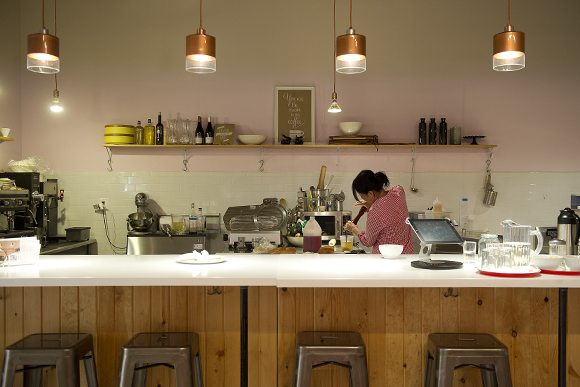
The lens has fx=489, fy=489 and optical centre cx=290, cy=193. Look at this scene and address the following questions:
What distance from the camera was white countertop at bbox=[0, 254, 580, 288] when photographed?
227 centimetres

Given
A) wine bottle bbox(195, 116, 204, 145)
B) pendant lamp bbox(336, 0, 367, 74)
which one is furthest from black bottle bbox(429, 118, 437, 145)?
pendant lamp bbox(336, 0, 367, 74)

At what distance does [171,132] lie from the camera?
5527 mm

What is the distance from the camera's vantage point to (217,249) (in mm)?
5656

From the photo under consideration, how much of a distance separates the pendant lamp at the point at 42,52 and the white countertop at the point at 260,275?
115cm

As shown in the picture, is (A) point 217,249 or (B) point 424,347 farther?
(A) point 217,249

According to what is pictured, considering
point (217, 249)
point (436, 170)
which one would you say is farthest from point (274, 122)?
point (436, 170)

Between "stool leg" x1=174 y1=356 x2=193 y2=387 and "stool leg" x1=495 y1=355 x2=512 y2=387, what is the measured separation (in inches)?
56.9

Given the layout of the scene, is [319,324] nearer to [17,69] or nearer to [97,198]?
[97,198]

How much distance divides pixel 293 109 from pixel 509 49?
10.4 feet

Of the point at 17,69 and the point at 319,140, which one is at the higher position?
the point at 17,69

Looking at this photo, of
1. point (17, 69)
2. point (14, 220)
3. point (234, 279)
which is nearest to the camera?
point (234, 279)

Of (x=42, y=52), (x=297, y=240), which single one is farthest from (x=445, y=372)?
(x=42, y=52)

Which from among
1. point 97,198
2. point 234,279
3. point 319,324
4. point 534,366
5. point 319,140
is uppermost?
point 319,140

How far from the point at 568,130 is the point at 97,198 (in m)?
5.58
